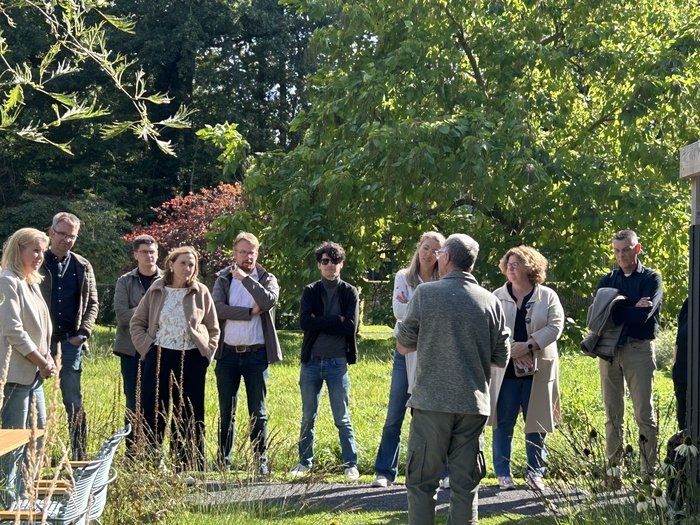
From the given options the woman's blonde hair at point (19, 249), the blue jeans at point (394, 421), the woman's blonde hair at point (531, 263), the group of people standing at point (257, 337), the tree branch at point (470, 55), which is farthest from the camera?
the tree branch at point (470, 55)

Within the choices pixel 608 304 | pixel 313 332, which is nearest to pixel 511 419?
pixel 608 304

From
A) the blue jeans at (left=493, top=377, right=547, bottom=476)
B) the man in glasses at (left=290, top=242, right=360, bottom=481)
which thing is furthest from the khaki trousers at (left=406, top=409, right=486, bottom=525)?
the man in glasses at (left=290, top=242, right=360, bottom=481)

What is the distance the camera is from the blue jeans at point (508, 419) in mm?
8172

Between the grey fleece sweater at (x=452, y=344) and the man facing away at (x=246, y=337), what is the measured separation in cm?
284

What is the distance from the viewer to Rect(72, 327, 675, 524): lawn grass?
668 cm

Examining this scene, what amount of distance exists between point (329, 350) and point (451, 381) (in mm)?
2832

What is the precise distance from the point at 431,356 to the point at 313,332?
2817mm

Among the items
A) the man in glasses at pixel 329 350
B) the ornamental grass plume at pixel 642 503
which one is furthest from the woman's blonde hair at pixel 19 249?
the ornamental grass plume at pixel 642 503

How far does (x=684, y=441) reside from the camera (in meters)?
5.48

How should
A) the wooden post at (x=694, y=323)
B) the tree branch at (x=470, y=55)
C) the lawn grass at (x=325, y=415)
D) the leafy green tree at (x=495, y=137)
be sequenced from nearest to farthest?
the wooden post at (x=694, y=323)
the lawn grass at (x=325, y=415)
the leafy green tree at (x=495, y=137)
the tree branch at (x=470, y=55)

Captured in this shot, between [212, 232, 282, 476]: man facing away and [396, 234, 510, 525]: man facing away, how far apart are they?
278 centimetres

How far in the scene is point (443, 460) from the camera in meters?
5.85

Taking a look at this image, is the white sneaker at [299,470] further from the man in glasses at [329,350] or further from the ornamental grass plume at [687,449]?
the ornamental grass plume at [687,449]

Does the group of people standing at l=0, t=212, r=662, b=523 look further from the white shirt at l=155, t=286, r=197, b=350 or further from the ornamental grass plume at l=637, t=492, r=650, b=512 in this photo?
the ornamental grass plume at l=637, t=492, r=650, b=512
